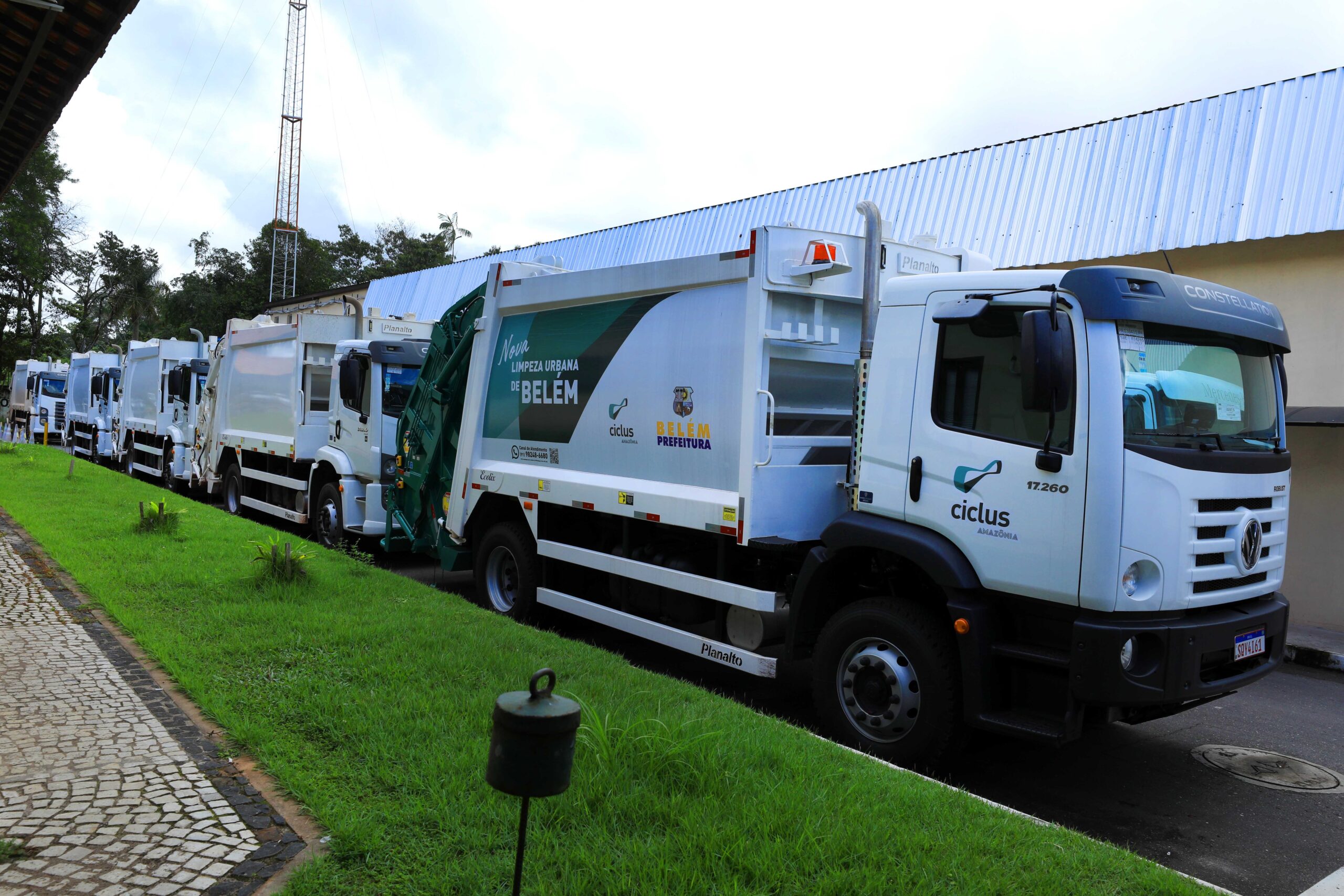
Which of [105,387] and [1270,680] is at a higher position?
[105,387]

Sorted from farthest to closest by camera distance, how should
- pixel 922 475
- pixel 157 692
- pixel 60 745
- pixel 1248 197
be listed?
pixel 1248 197 < pixel 157 692 < pixel 922 475 < pixel 60 745

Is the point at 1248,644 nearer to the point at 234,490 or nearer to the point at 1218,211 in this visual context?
the point at 1218,211

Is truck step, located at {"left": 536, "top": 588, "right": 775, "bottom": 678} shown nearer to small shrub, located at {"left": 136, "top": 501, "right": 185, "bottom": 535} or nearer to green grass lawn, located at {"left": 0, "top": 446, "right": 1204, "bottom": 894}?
green grass lawn, located at {"left": 0, "top": 446, "right": 1204, "bottom": 894}

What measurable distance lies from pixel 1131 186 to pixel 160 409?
18101 mm

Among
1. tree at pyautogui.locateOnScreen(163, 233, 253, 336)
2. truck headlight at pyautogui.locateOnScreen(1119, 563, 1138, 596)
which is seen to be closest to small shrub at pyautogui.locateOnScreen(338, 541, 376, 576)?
truck headlight at pyautogui.locateOnScreen(1119, 563, 1138, 596)

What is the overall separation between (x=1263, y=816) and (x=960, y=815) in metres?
2.00

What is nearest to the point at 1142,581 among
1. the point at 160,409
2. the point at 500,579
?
the point at 500,579

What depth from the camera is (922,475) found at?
190 inches

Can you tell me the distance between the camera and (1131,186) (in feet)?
37.3

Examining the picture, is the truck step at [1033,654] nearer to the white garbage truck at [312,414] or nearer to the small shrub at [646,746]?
the small shrub at [646,746]

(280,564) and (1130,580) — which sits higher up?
(1130,580)

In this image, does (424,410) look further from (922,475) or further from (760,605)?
(922,475)

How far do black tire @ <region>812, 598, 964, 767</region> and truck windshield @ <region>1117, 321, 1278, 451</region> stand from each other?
141 centimetres

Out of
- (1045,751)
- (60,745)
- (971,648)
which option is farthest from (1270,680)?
(60,745)
